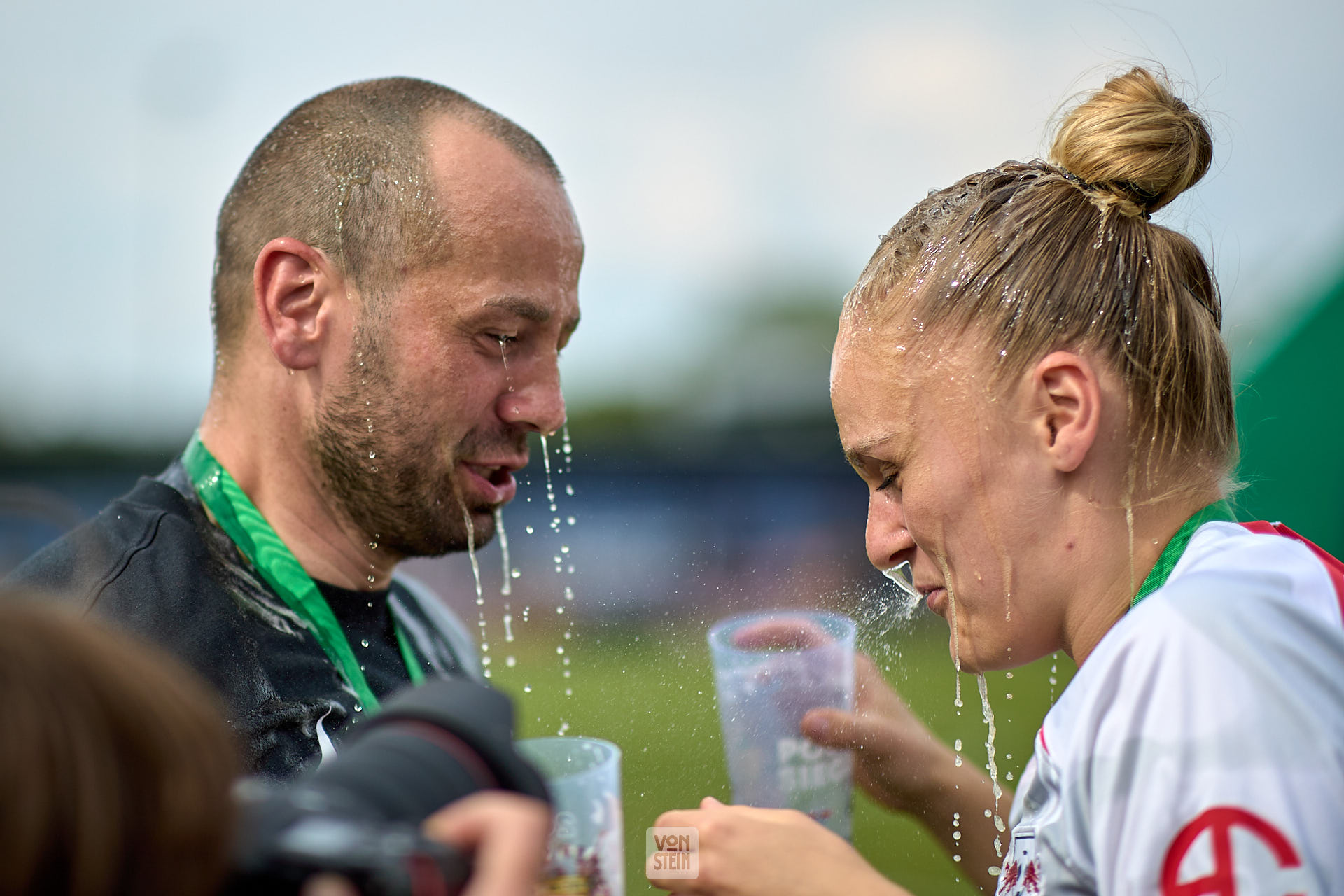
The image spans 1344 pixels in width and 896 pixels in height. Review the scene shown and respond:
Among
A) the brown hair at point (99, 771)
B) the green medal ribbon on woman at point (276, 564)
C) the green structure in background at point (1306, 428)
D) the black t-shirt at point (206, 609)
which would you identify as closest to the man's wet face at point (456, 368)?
the green medal ribbon on woman at point (276, 564)

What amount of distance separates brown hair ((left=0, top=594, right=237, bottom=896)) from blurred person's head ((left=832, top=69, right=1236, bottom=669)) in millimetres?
1335

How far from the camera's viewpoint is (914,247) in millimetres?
2012

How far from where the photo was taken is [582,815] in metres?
1.61

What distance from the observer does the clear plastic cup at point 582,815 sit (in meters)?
1.56

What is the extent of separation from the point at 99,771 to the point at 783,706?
1.49 meters

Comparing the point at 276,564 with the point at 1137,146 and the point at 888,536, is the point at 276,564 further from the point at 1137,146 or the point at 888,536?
the point at 1137,146

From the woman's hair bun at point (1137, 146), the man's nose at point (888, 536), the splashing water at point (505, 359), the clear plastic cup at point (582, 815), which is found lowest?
the clear plastic cup at point (582, 815)

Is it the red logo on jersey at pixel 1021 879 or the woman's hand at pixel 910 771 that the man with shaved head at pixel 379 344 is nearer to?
the woman's hand at pixel 910 771

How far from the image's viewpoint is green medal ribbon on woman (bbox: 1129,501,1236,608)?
1702 millimetres

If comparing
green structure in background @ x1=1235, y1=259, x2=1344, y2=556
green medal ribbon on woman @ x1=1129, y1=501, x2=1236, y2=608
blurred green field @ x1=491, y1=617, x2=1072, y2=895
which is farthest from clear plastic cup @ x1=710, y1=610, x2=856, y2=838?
green structure in background @ x1=1235, y1=259, x2=1344, y2=556

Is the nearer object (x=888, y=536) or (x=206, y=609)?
(x=888, y=536)

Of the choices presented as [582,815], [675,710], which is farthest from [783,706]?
[582,815]

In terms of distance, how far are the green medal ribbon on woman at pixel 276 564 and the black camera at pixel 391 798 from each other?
1336 mm

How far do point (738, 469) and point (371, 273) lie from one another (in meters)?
7.97
